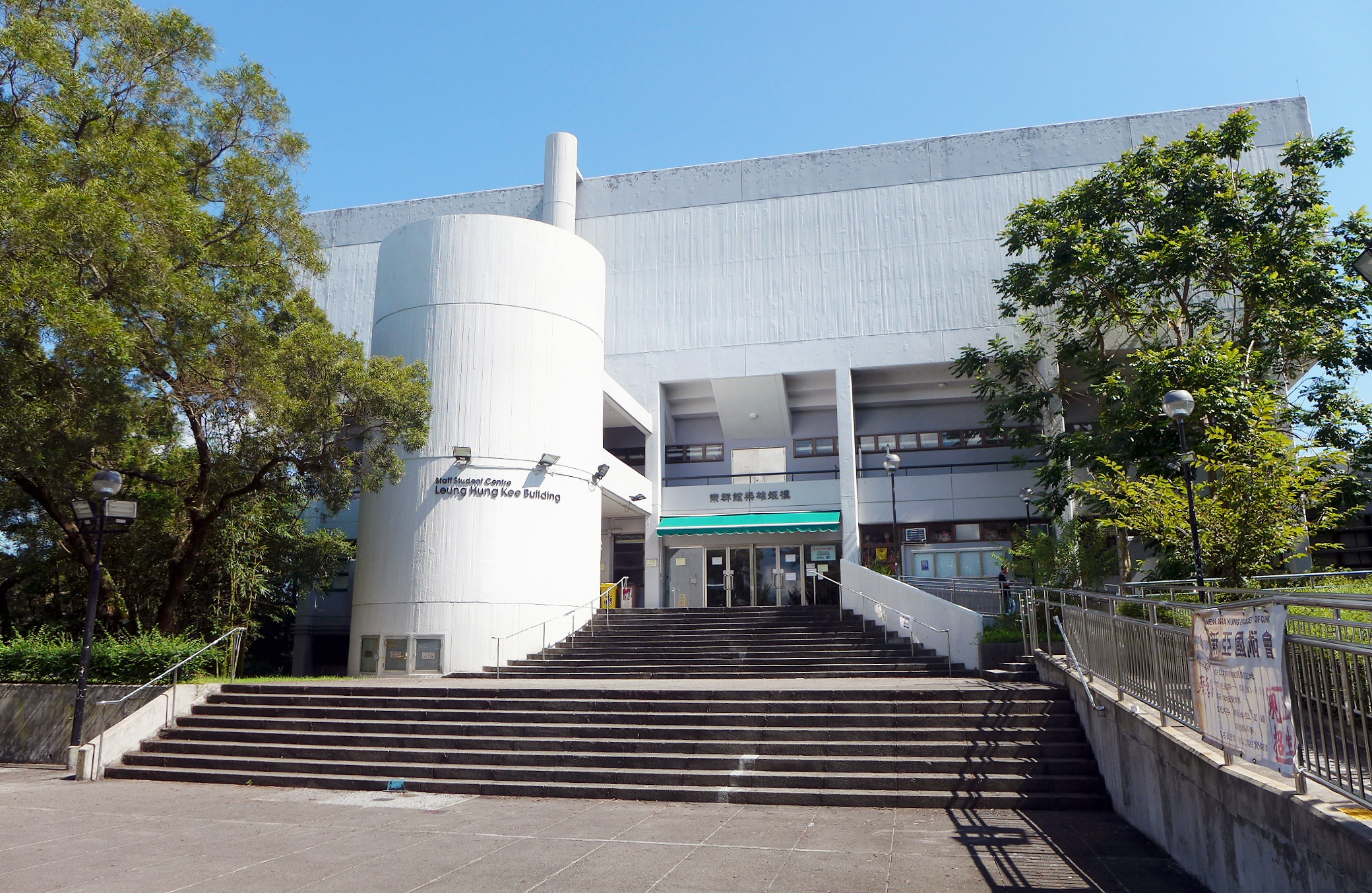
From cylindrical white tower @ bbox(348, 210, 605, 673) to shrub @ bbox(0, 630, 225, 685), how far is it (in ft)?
15.9

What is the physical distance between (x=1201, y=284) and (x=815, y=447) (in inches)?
511

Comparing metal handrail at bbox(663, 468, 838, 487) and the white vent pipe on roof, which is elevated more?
the white vent pipe on roof

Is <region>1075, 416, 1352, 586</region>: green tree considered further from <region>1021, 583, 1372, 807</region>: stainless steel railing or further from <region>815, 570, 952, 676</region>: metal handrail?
<region>815, 570, 952, 676</region>: metal handrail

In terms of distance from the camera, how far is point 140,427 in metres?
15.4

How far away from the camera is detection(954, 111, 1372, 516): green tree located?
17.4 m

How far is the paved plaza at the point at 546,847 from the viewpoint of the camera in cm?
630

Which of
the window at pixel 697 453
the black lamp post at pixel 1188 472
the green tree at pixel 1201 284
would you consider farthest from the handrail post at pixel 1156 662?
the window at pixel 697 453

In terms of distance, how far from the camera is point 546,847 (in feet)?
24.4

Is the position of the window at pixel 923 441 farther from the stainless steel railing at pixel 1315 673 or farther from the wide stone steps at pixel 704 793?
the stainless steel railing at pixel 1315 673

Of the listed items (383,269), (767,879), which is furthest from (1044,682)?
(383,269)

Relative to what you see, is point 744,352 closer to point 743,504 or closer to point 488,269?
point 743,504

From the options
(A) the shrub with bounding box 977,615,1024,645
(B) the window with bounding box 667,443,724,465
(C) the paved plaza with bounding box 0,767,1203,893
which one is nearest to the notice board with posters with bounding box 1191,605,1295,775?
(C) the paved plaza with bounding box 0,767,1203,893

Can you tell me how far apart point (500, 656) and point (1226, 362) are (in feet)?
51.0

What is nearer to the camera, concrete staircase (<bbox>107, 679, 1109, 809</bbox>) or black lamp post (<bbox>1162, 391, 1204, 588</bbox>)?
concrete staircase (<bbox>107, 679, 1109, 809</bbox>)
